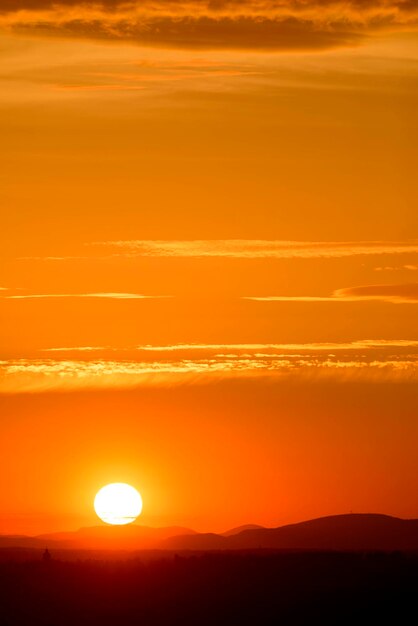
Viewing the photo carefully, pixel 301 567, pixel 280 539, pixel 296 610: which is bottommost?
pixel 296 610

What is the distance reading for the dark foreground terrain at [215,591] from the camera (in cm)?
6556

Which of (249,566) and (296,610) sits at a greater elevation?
(249,566)

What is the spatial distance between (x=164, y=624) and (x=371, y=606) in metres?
7.70

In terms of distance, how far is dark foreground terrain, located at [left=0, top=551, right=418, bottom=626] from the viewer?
65562 mm

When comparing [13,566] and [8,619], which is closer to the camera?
[8,619]

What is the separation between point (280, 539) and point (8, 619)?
12948 centimetres

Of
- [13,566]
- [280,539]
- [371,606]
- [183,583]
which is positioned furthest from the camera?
[280,539]

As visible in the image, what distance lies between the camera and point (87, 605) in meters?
69.1

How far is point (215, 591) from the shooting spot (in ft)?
228

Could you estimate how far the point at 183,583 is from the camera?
7106 centimetres

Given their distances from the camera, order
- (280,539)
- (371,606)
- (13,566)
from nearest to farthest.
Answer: (371,606) < (13,566) < (280,539)

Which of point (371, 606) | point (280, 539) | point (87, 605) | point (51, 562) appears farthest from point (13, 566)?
point (280, 539)

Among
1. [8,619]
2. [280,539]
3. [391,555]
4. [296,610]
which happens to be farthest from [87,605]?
[280,539]

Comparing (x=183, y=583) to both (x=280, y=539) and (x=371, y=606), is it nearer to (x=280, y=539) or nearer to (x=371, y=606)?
(x=371, y=606)
